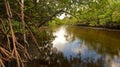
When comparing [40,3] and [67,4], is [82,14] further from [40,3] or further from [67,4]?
[40,3]

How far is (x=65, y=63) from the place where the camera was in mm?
11742

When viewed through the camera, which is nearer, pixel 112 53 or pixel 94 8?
pixel 94 8

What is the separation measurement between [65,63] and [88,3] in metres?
4.01

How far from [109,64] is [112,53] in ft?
11.5

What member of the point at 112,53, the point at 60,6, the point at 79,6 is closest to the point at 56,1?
the point at 60,6

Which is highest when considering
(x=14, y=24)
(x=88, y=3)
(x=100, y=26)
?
(x=88, y=3)

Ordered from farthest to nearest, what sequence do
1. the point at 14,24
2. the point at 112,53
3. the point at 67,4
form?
the point at 112,53 < the point at 67,4 < the point at 14,24

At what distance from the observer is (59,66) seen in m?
11.2

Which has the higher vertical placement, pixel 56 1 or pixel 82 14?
pixel 56 1

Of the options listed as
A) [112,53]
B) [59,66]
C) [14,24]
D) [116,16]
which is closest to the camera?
[14,24]

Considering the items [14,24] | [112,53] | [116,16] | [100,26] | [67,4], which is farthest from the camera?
[100,26]

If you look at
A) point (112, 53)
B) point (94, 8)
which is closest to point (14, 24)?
point (94, 8)

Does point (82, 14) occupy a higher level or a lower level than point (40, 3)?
lower

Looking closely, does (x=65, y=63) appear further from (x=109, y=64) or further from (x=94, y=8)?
(x=94, y=8)
